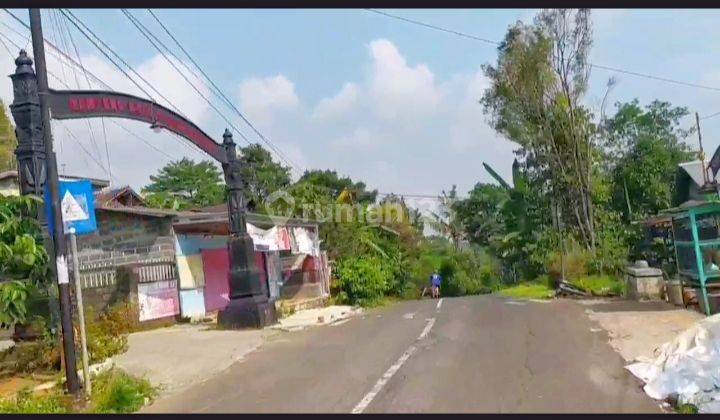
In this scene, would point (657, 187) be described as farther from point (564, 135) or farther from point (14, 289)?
point (14, 289)

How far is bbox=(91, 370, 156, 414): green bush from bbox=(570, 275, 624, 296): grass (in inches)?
741

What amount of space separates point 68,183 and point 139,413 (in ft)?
11.4

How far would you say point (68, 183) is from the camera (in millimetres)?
10023

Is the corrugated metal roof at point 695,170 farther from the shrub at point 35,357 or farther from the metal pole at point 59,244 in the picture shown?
the metal pole at point 59,244

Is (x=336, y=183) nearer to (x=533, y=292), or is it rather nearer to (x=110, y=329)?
(x=533, y=292)

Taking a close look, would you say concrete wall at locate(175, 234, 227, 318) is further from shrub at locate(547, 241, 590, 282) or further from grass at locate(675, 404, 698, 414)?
grass at locate(675, 404, 698, 414)

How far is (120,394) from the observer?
8.88 metres

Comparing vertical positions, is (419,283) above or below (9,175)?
below

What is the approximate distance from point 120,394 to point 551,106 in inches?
1186

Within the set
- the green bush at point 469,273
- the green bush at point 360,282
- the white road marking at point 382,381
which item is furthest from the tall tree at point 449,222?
the white road marking at point 382,381

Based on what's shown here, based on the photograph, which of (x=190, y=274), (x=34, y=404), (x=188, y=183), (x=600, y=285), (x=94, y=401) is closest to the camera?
(x=34, y=404)

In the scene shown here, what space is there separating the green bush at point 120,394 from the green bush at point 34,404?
390 mm

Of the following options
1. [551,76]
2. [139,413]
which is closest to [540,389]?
[139,413]

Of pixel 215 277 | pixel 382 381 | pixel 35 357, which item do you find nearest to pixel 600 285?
pixel 215 277
